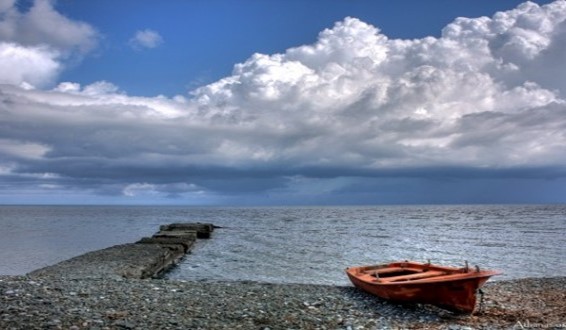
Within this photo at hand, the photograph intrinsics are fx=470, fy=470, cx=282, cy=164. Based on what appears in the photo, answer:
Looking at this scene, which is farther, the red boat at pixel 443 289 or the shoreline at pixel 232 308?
the red boat at pixel 443 289

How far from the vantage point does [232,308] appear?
14984 millimetres

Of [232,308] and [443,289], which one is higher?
[443,289]

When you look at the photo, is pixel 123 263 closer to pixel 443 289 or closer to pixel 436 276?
pixel 436 276

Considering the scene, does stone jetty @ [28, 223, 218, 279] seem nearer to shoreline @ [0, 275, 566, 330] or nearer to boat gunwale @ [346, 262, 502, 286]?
shoreline @ [0, 275, 566, 330]

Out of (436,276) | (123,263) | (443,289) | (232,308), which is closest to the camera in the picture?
(232,308)

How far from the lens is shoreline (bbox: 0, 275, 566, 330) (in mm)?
12536

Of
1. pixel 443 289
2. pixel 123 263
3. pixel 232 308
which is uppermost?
pixel 443 289

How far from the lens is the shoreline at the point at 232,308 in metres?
12.5

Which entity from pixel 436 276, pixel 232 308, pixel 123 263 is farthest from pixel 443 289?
pixel 123 263

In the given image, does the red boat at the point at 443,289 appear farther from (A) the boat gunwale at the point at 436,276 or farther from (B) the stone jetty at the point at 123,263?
(B) the stone jetty at the point at 123,263

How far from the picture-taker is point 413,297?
1616 cm


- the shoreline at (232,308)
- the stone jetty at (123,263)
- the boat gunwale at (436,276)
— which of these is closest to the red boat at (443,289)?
the boat gunwale at (436,276)

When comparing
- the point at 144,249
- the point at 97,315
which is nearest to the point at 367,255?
the point at 144,249

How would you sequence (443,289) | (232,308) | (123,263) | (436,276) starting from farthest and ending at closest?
(123,263)
(436,276)
(443,289)
(232,308)
